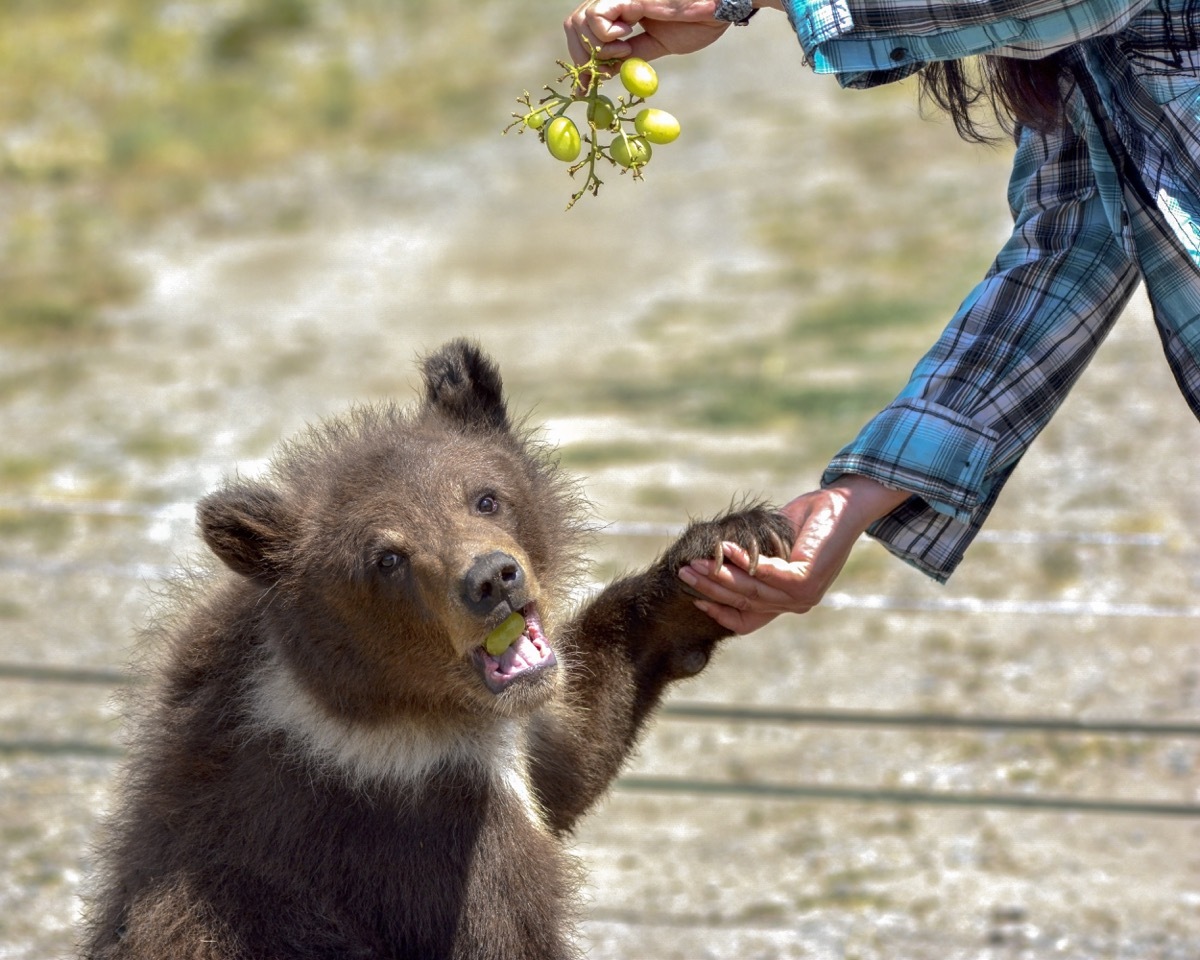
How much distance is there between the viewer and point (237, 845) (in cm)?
389

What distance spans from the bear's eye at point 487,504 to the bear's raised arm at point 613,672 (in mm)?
493

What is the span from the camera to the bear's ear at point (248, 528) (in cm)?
389

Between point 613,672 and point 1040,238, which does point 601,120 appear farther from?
point 613,672

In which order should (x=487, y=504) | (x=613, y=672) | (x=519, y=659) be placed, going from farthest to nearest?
(x=613, y=672), (x=487, y=504), (x=519, y=659)

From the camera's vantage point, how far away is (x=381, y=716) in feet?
13.1

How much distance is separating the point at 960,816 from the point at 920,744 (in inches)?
23.7

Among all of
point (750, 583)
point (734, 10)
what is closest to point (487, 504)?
point (750, 583)

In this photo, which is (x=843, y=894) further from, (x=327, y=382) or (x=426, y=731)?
(x=327, y=382)

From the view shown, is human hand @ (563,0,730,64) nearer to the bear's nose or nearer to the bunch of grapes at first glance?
the bunch of grapes

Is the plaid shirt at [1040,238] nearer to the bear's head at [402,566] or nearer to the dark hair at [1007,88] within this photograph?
the dark hair at [1007,88]

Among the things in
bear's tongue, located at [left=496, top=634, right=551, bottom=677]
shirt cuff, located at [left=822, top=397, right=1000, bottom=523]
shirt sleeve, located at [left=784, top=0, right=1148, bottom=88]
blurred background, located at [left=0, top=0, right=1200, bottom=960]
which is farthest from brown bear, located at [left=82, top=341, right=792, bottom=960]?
shirt sleeve, located at [left=784, top=0, right=1148, bottom=88]

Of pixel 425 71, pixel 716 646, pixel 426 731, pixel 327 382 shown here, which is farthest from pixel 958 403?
pixel 425 71

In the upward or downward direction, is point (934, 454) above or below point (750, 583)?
above

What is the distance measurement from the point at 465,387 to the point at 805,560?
3.78 ft
